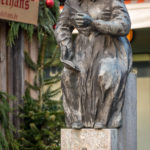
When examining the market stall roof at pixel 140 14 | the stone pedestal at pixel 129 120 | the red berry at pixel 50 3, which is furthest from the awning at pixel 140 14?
the stone pedestal at pixel 129 120

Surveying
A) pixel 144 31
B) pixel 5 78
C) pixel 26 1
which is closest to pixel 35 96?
pixel 5 78

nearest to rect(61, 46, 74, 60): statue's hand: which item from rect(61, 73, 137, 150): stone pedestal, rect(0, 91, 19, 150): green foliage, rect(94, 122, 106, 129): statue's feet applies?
rect(61, 73, 137, 150): stone pedestal

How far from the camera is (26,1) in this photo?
7.61 metres

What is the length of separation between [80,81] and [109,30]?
0.54m

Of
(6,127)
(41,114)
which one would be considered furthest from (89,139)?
(6,127)

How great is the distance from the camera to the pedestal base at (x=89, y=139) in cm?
497

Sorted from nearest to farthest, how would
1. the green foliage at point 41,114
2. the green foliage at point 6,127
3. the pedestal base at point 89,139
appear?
1. the pedestal base at point 89,139
2. the green foliage at point 6,127
3. the green foliage at point 41,114

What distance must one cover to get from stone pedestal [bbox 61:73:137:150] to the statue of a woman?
0.08 metres

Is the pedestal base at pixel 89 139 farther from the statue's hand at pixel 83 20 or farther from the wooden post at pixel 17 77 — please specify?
the wooden post at pixel 17 77

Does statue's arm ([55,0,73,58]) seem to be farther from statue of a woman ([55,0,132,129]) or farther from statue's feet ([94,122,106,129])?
statue's feet ([94,122,106,129])

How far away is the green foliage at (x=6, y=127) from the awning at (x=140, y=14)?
2066 mm

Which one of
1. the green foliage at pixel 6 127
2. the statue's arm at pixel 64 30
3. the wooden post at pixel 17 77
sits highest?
the statue's arm at pixel 64 30

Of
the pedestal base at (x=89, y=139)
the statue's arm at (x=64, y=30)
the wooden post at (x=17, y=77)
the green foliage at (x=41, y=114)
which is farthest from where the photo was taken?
the wooden post at (x=17, y=77)

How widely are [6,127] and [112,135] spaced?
262 centimetres
